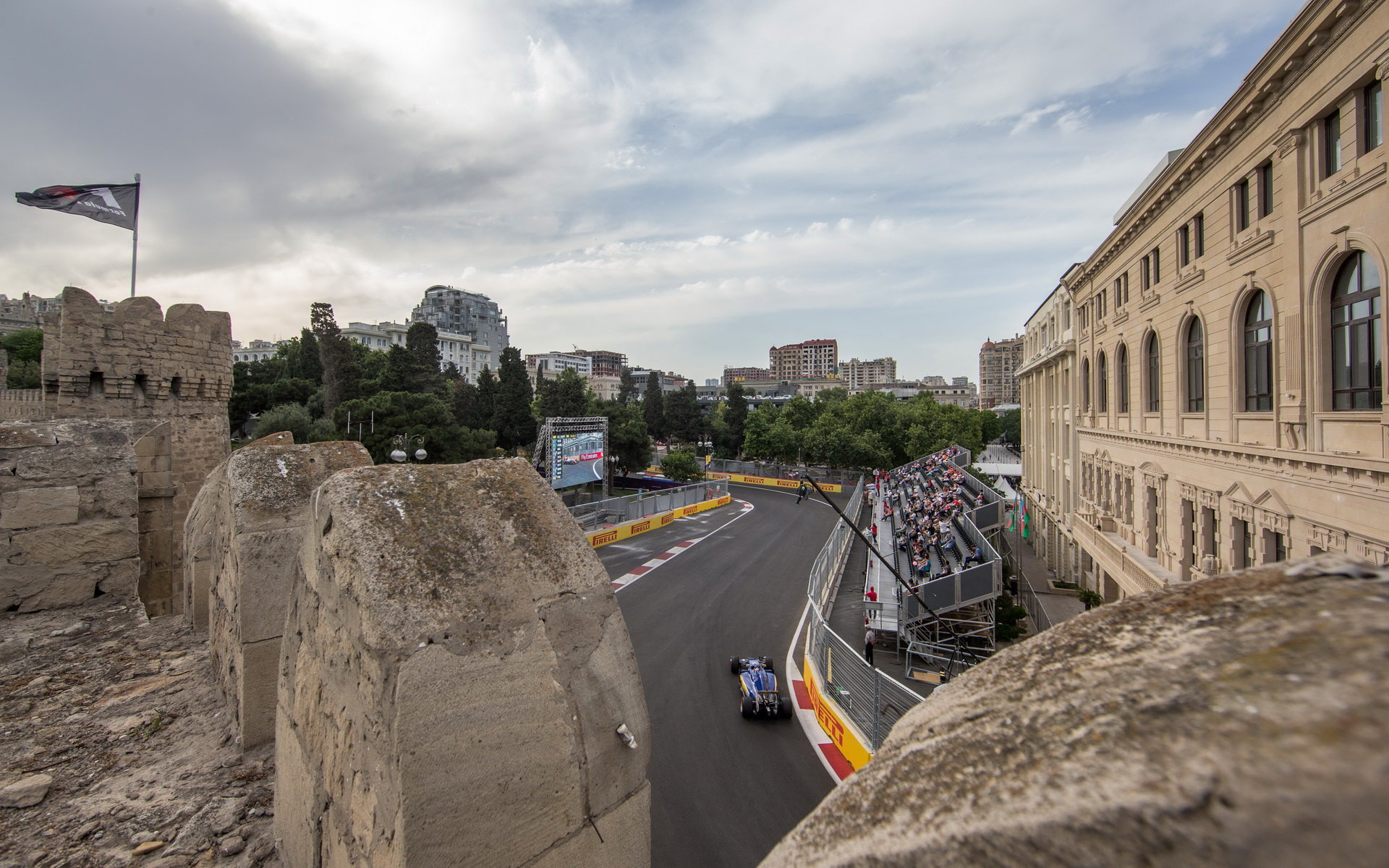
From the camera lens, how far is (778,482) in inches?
1951

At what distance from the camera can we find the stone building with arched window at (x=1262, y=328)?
27.1ft

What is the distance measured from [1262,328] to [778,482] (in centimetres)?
3925

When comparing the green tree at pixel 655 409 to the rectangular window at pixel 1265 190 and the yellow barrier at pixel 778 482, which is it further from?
the rectangular window at pixel 1265 190

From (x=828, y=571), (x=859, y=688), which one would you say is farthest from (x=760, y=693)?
(x=828, y=571)

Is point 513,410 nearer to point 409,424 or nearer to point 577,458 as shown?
point 409,424

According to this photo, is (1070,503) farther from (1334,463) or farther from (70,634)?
(70,634)

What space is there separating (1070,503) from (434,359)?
54.7 meters

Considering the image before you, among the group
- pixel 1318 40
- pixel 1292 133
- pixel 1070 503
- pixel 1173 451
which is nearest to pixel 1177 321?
pixel 1173 451

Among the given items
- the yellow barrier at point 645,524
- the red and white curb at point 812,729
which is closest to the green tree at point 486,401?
the yellow barrier at point 645,524

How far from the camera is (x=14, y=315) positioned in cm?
7994

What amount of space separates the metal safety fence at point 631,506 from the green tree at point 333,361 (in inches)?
1068

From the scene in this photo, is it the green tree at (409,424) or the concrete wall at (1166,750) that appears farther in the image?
the green tree at (409,424)

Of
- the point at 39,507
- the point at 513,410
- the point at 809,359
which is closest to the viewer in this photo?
the point at 39,507

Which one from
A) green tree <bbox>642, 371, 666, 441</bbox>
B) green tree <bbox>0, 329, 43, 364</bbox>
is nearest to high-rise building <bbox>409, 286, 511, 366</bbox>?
green tree <bbox>642, 371, 666, 441</bbox>
